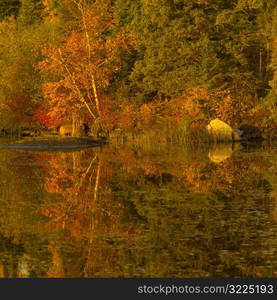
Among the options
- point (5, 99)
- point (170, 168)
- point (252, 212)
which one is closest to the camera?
point (252, 212)


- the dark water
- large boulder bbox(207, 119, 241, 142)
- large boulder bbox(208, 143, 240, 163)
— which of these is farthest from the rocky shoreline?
the dark water

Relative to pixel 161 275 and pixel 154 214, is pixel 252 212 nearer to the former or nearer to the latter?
pixel 154 214

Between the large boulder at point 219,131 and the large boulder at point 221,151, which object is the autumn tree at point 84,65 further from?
the large boulder at point 221,151

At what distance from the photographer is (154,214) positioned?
1577cm

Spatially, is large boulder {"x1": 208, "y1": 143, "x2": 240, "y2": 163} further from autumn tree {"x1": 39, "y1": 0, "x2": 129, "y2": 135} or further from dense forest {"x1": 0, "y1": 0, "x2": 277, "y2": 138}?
autumn tree {"x1": 39, "y1": 0, "x2": 129, "y2": 135}

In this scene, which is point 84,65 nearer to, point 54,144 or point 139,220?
point 54,144

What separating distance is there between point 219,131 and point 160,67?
18.2 feet

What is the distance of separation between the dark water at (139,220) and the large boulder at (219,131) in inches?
598

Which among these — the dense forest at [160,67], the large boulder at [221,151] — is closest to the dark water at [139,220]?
the large boulder at [221,151]

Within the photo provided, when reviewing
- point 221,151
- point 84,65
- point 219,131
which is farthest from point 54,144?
point 221,151

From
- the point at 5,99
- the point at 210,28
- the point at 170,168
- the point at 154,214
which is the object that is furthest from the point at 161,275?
the point at 5,99

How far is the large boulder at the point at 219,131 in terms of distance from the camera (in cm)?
4291

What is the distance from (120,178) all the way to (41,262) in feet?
38.9

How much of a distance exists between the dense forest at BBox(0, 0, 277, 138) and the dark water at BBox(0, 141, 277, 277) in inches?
681
